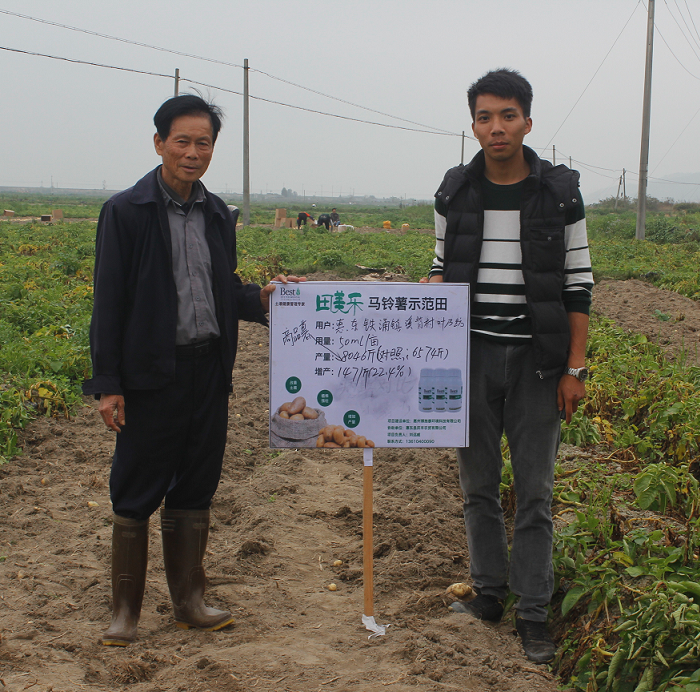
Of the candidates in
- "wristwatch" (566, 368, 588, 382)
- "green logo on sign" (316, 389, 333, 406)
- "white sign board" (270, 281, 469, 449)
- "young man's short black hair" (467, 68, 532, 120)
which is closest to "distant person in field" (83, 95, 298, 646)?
"white sign board" (270, 281, 469, 449)

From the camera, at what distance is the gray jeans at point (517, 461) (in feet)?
9.39

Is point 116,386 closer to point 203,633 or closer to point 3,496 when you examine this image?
point 203,633

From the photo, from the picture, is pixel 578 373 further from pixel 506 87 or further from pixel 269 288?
pixel 269 288

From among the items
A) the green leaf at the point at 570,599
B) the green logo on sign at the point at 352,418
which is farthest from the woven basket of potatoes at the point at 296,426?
the green leaf at the point at 570,599

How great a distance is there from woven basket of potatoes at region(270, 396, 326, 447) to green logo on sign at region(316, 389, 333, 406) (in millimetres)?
40

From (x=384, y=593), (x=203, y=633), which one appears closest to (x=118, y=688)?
(x=203, y=633)

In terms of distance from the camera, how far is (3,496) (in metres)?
4.31

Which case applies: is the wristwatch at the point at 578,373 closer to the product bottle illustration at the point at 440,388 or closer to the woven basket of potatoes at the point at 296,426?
the product bottle illustration at the point at 440,388

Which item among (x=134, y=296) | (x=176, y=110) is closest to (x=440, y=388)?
(x=134, y=296)

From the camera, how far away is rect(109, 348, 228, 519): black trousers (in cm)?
287

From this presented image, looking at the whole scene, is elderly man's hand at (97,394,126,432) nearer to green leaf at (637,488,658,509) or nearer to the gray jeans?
the gray jeans

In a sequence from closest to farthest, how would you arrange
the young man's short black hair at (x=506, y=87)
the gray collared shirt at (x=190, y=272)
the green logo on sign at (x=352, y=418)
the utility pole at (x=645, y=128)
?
the young man's short black hair at (x=506, y=87) < the gray collared shirt at (x=190, y=272) < the green logo on sign at (x=352, y=418) < the utility pole at (x=645, y=128)

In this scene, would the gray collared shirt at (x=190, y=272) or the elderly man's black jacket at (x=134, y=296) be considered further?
the gray collared shirt at (x=190, y=272)

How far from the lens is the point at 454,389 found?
2932 millimetres
